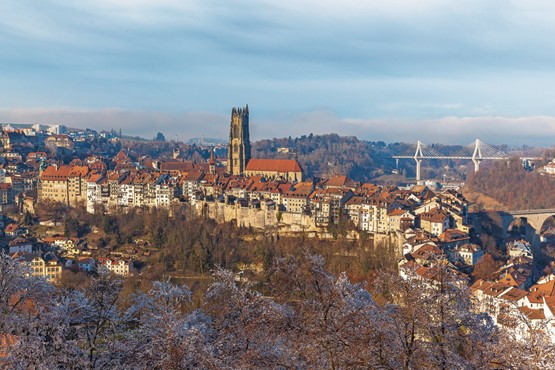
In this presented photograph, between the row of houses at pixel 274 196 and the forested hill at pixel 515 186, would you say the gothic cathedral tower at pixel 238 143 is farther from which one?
the forested hill at pixel 515 186

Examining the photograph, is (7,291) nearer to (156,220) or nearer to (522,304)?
(522,304)

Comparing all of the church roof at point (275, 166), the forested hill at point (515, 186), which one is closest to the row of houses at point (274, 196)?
the church roof at point (275, 166)

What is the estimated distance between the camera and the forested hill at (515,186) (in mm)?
57344

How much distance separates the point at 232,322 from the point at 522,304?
15.8m

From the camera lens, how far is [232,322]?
10969 mm

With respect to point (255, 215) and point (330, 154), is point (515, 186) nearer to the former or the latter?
point (255, 215)

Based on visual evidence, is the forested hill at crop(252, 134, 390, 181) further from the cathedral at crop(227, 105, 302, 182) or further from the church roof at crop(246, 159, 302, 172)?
the church roof at crop(246, 159, 302, 172)

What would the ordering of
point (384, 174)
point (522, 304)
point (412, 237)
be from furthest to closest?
point (384, 174)
point (412, 237)
point (522, 304)

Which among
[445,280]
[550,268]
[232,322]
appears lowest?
[550,268]

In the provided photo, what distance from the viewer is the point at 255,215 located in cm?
4088

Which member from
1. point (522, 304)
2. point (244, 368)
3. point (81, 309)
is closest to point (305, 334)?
point (244, 368)

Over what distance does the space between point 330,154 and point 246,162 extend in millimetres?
57634

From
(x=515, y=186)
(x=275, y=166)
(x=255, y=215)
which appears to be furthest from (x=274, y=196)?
(x=515, y=186)

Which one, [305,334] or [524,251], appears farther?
[524,251]
